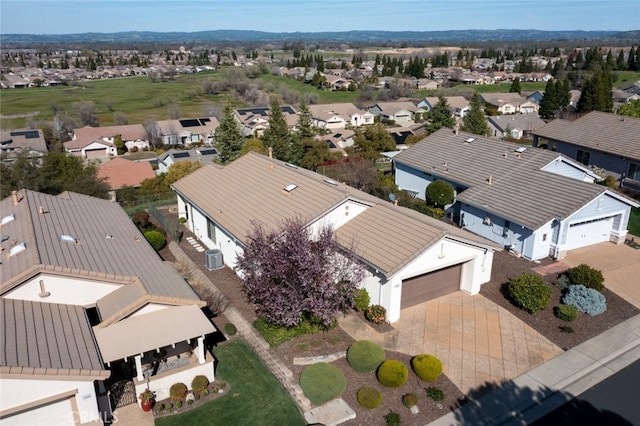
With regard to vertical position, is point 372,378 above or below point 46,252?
below

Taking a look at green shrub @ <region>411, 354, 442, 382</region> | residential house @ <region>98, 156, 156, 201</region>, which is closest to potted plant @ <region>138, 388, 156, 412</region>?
green shrub @ <region>411, 354, 442, 382</region>

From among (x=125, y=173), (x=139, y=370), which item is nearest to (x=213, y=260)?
(x=139, y=370)

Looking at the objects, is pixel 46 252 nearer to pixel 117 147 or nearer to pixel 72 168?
pixel 72 168

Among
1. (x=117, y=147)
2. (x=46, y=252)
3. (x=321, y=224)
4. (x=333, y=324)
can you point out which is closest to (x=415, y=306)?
(x=333, y=324)

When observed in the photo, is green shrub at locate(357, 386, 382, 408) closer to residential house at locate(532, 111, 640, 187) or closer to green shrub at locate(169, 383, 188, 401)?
green shrub at locate(169, 383, 188, 401)

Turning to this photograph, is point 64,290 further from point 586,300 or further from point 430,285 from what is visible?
point 586,300

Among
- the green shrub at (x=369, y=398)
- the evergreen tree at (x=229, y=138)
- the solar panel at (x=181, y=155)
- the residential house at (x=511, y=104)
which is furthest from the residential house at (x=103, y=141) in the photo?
the green shrub at (x=369, y=398)

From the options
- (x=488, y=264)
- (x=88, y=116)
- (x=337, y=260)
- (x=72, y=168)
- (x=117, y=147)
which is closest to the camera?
(x=337, y=260)
